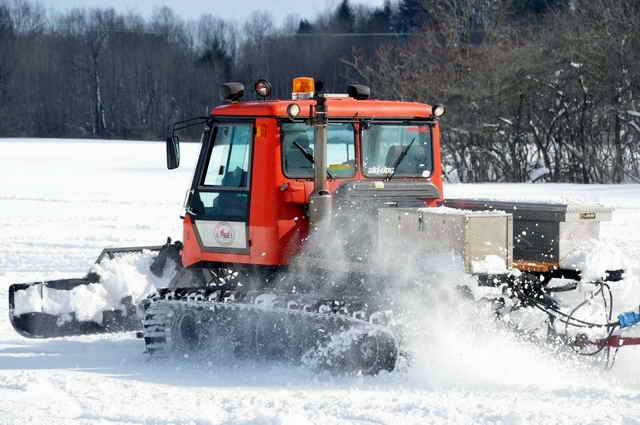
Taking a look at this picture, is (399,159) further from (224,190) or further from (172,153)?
(172,153)

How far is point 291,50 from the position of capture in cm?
6256

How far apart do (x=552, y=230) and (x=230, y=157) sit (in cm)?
256

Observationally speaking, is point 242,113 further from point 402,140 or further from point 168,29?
point 168,29

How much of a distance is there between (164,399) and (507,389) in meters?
2.24

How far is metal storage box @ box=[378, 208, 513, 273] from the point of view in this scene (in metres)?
7.70

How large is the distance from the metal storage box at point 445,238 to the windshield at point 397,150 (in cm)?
103

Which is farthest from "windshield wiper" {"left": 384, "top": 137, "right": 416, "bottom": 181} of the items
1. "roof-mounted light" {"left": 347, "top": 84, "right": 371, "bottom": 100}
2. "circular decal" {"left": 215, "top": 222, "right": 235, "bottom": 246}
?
"circular decal" {"left": 215, "top": 222, "right": 235, "bottom": 246}

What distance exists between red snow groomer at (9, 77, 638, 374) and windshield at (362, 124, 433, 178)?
0.04 feet

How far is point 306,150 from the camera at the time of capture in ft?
29.0

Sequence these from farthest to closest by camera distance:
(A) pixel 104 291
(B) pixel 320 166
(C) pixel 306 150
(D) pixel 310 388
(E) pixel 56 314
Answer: (A) pixel 104 291 → (E) pixel 56 314 → (C) pixel 306 150 → (B) pixel 320 166 → (D) pixel 310 388

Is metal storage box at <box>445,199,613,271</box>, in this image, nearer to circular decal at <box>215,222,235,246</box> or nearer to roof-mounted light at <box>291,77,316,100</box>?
roof-mounted light at <box>291,77,316,100</box>

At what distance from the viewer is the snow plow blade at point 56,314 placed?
31.0ft


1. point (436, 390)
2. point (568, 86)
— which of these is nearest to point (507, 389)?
point (436, 390)

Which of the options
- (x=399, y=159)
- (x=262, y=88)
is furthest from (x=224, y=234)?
(x=399, y=159)
